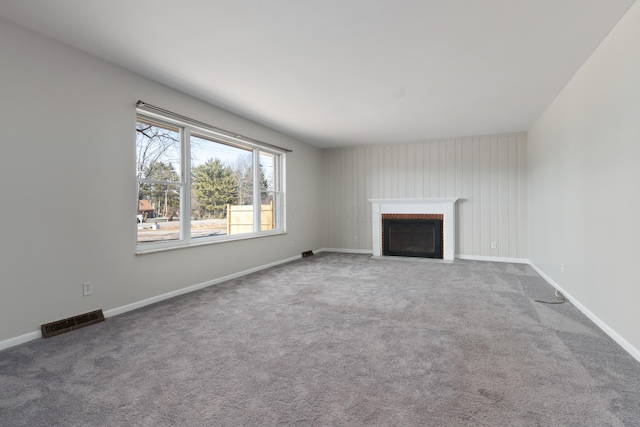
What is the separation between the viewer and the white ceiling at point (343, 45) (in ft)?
7.28

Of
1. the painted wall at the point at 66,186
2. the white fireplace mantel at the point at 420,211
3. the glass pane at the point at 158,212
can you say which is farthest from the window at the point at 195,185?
the white fireplace mantel at the point at 420,211

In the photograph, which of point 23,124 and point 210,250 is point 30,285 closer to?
point 23,124

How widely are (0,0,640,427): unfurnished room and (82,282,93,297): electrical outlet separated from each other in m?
0.04

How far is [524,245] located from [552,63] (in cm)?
373

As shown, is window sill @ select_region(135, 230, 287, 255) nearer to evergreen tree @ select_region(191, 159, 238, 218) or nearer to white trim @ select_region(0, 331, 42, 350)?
evergreen tree @ select_region(191, 159, 238, 218)

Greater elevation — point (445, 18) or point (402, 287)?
point (445, 18)

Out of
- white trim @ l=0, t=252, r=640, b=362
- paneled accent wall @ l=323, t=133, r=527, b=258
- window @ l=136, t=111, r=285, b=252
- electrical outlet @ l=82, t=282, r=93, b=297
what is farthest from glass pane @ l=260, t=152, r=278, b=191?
electrical outlet @ l=82, t=282, r=93, b=297

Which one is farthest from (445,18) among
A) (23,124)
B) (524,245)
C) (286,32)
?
(524,245)

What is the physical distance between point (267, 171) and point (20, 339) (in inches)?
158

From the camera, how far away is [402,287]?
13.4 feet

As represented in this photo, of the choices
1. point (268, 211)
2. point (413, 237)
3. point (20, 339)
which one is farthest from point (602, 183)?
point (20, 339)

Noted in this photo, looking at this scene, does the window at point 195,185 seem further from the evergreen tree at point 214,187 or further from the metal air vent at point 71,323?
the metal air vent at point 71,323

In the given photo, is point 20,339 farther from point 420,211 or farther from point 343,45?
point 420,211

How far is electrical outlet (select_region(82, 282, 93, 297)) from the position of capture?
2.82 meters
